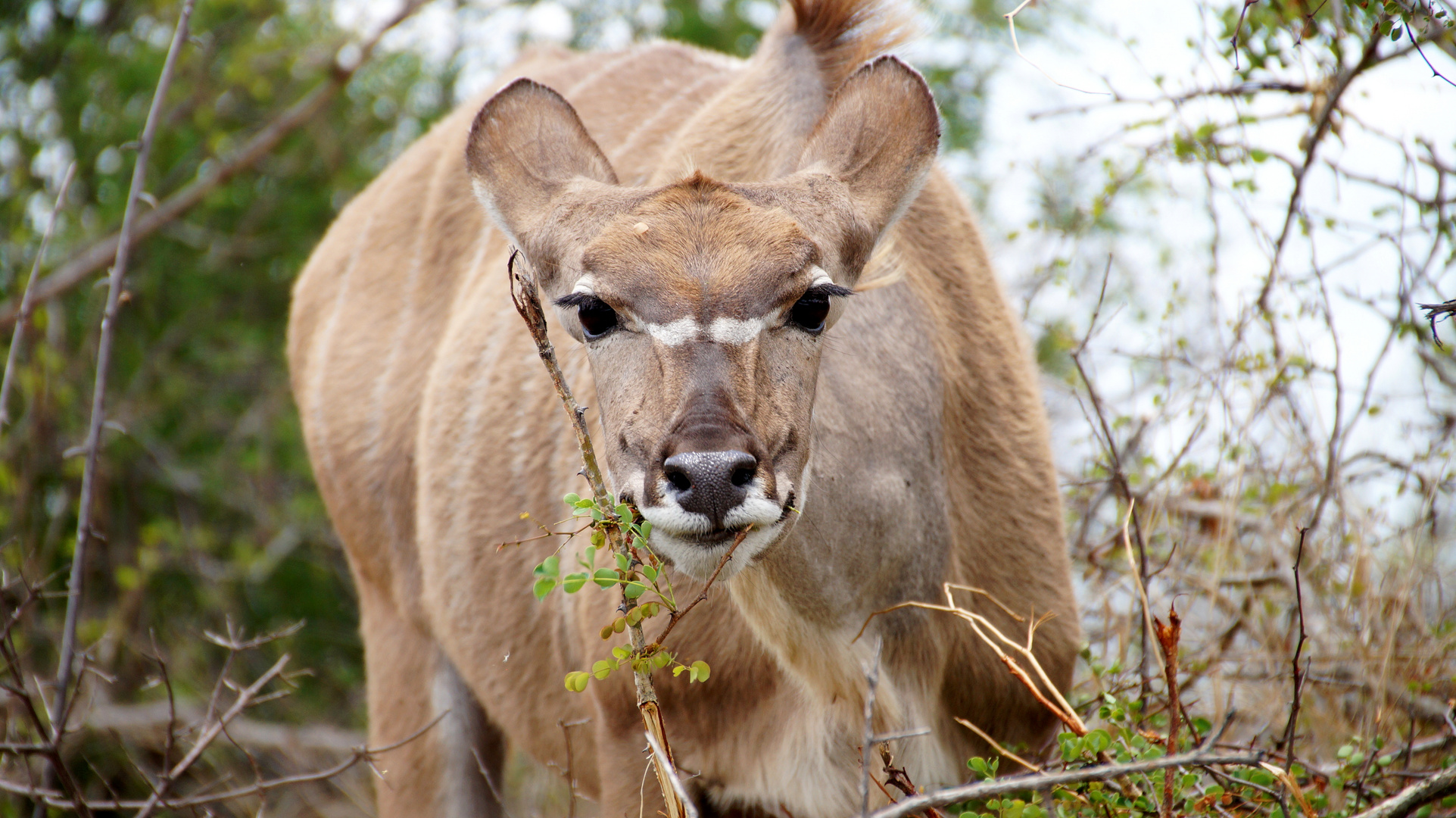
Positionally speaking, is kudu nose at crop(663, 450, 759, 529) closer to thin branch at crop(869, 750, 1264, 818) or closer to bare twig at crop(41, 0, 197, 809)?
thin branch at crop(869, 750, 1264, 818)

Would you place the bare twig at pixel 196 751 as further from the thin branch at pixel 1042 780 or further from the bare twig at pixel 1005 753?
the thin branch at pixel 1042 780

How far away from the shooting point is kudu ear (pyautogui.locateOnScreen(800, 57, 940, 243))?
→ 3.74 m

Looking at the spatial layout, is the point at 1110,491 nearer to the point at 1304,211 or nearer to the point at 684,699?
the point at 1304,211

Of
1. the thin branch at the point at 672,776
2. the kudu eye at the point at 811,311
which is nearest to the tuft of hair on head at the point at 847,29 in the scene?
the kudu eye at the point at 811,311

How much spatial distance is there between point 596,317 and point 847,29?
172 centimetres

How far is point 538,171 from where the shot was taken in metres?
3.86

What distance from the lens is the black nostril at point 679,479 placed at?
297 cm

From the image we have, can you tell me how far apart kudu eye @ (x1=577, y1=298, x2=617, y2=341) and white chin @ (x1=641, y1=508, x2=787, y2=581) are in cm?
56

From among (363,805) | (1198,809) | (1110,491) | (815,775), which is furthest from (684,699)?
(363,805)

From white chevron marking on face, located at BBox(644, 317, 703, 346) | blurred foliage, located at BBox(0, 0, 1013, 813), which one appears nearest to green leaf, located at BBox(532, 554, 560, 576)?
white chevron marking on face, located at BBox(644, 317, 703, 346)

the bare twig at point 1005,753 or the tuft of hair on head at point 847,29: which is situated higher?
the tuft of hair on head at point 847,29

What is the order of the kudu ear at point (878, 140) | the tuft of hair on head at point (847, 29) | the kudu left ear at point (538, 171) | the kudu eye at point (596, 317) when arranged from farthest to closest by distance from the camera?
the tuft of hair on head at point (847, 29) < the kudu ear at point (878, 140) < the kudu left ear at point (538, 171) < the kudu eye at point (596, 317)

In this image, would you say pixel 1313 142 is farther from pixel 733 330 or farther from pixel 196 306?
pixel 196 306

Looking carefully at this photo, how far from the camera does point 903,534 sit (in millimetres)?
3855
